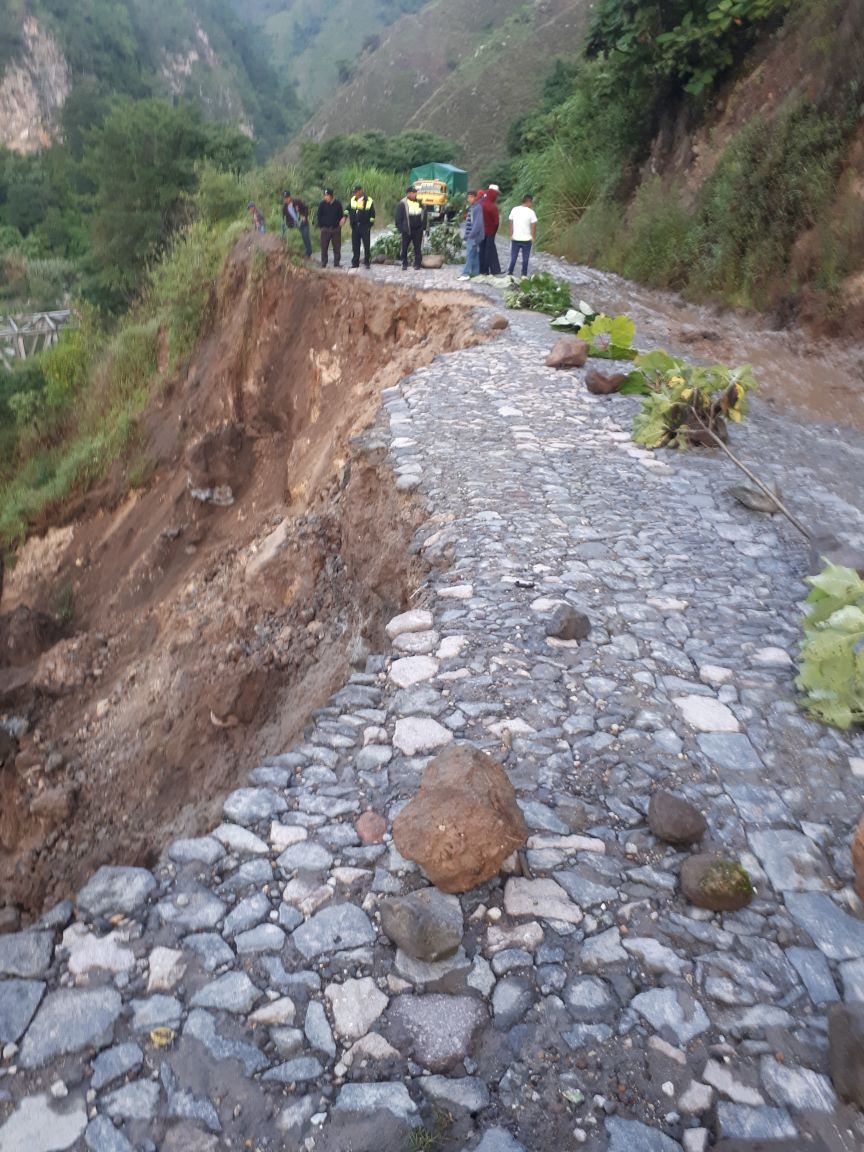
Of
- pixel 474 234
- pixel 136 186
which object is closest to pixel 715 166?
pixel 474 234

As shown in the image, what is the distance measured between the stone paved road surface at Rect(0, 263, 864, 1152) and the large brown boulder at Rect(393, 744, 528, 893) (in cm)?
9

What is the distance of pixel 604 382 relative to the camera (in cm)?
639

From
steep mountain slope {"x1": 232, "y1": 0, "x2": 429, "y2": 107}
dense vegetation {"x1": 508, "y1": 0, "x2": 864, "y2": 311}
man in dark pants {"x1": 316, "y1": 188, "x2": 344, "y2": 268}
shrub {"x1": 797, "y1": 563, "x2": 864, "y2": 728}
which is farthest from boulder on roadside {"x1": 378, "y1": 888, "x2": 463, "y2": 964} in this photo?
steep mountain slope {"x1": 232, "y1": 0, "x2": 429, "y2": 107}

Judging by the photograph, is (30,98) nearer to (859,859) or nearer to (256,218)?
(256,218)

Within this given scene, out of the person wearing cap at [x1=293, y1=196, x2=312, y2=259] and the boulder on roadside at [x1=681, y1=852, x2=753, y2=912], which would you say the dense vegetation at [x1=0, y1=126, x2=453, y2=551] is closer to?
the person wearing cap at [x1=293, y1=196, x2=312, y2=259]

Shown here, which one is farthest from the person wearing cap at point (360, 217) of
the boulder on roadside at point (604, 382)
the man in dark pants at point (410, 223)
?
the boulder on roadside at point (604, 382)

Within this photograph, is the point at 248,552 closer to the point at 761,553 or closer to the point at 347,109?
the point at 761,553

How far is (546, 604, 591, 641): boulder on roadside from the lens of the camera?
3268 millimetres

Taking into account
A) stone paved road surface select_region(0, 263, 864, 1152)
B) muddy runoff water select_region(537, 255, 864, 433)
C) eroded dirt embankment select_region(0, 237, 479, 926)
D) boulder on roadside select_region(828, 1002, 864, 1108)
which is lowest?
eroded dirt embankment select_region(0, 237, 479, 926)

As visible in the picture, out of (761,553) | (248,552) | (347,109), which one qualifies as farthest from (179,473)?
(347,109)

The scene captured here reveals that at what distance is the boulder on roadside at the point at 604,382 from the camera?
639cm

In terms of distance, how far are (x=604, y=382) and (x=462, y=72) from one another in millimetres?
66360

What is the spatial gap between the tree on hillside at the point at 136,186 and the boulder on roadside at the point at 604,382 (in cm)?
1325

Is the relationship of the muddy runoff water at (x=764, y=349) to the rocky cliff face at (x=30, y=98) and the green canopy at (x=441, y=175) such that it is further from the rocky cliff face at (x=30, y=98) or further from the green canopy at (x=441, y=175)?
the rocky cliff face at (x=30, y=98)
